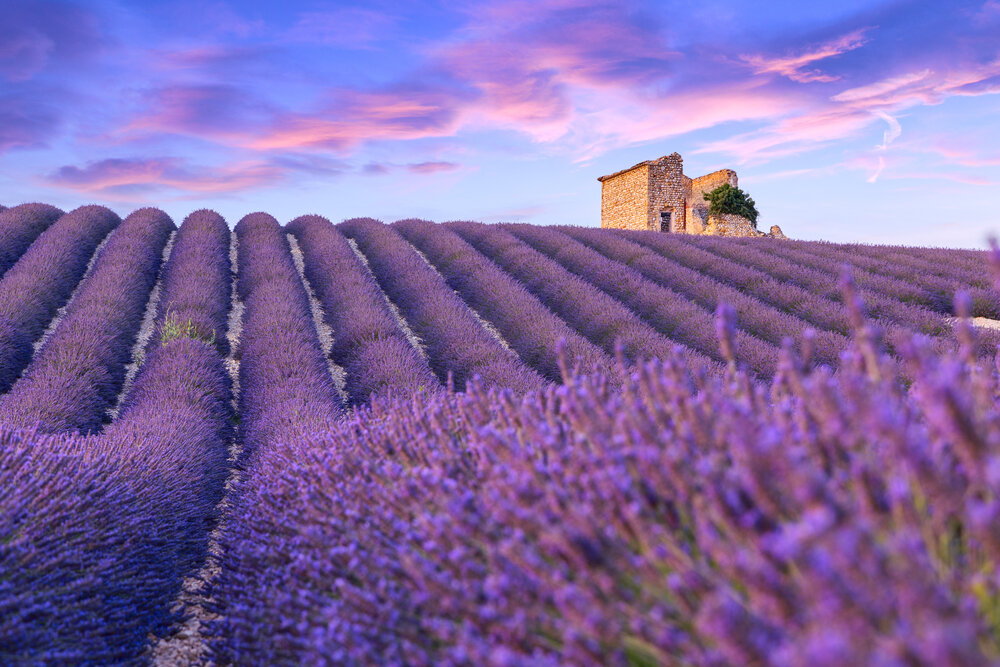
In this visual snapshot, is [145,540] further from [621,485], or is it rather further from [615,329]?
[615,329]

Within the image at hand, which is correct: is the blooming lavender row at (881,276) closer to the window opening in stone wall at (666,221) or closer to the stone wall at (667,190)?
the stone wall at (667,190)

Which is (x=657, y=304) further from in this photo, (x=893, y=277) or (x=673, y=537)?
(x=673, y=537)

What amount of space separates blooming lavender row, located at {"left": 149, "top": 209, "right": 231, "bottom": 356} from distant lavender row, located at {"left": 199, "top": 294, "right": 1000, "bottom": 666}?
4985 millimetres

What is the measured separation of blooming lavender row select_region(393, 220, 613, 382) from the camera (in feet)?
19.5

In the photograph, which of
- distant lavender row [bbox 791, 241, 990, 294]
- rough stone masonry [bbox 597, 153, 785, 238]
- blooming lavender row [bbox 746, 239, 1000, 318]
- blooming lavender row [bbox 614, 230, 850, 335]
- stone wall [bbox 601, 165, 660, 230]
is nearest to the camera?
blooming lavender row [bbox 614, 230, 850, 335]

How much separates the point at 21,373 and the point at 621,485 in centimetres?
673

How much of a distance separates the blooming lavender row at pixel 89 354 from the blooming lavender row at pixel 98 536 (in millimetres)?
576

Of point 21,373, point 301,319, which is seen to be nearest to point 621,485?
point 301,319

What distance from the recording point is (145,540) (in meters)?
2.81

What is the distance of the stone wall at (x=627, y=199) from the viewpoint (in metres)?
22.4

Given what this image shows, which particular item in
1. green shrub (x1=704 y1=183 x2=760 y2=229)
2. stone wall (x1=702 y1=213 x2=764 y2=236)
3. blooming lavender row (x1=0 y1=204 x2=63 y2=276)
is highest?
green shrub (x1=704 y1=183 x2=760 y2=229)

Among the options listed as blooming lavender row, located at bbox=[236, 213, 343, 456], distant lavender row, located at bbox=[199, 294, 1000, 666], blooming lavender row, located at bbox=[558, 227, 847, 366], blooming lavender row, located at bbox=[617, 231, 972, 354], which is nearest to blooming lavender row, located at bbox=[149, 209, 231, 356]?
blooming lavender row, located at bbox=[236, 213, 343, 456]

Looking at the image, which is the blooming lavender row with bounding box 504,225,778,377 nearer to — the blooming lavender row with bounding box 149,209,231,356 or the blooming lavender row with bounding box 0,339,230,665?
the blooming lavender row with bounding box 0,339,230,665

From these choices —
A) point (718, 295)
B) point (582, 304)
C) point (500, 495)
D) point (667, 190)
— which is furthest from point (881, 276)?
point (667, 190)
